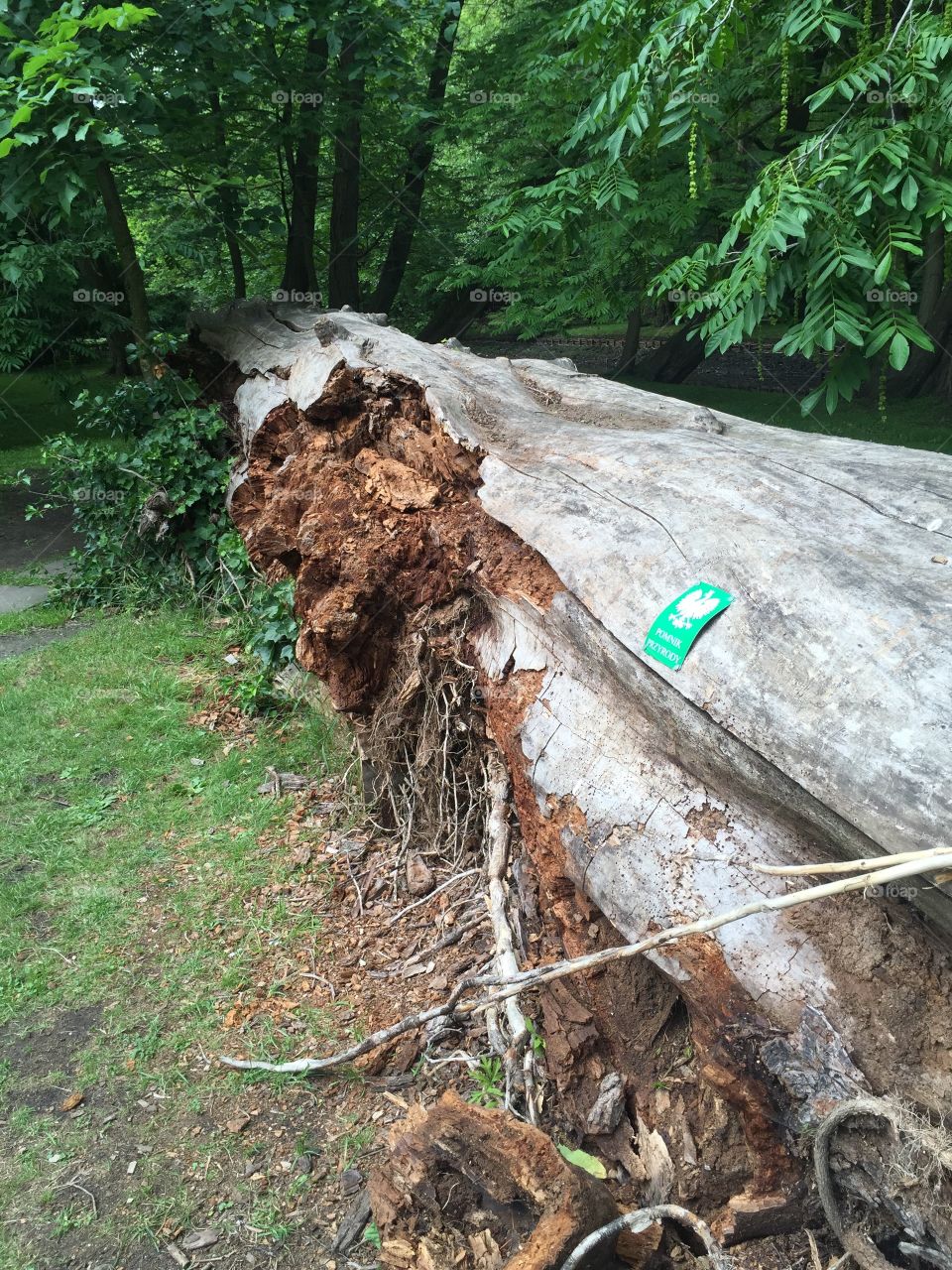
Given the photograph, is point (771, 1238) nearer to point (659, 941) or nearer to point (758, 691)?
point (659, 941)

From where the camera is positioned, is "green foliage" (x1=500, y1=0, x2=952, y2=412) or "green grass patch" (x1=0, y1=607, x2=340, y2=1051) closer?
"green grass patch" (x1=0, y1=607, x2=340, y2=1051)

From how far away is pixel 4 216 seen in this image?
24.2 ft

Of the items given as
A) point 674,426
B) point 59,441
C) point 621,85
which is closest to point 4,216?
point 59,441

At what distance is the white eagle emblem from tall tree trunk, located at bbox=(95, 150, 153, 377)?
6541mm

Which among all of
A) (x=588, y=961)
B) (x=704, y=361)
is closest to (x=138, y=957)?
(x=588, y=961)

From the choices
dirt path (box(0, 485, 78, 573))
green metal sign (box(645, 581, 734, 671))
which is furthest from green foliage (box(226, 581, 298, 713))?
dirt path (box(0, 485, 78, 573))

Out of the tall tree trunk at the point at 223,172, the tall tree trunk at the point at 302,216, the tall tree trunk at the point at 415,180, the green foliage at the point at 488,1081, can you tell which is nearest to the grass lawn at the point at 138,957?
the green foliage at the point at 488,1081

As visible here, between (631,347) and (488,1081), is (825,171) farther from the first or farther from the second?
(631,347)

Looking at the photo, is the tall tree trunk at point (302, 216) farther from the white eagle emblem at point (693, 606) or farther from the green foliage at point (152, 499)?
the white eagle emblem at point (693, 606)

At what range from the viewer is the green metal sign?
232cm

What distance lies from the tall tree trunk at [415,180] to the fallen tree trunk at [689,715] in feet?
25.5

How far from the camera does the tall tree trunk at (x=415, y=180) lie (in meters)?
10.4

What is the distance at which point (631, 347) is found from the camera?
478 inches

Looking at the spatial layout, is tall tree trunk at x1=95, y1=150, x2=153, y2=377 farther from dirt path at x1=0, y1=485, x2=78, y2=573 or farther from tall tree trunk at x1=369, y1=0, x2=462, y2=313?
tall tree trunk at x1=369, y1=0, x2=462, y2=313
